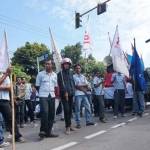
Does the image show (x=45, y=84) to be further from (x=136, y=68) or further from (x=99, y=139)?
(x=136, y=68)

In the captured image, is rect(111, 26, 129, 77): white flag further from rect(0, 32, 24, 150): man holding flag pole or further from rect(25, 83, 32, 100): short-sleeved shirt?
rect(0, 32, 24, 150): man holding flag pole

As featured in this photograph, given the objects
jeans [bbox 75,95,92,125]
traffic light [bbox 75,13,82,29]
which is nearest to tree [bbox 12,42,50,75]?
traffic light [bbox 75,13,82,29]

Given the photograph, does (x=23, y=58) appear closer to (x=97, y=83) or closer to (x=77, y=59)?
(x=77, y=59)

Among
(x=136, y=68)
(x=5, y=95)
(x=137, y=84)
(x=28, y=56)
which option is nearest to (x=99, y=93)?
(x=137, y=84)

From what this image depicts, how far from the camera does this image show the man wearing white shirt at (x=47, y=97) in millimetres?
10852

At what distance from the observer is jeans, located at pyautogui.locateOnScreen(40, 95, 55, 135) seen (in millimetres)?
10844

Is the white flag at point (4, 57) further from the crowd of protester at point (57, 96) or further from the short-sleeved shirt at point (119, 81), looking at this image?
the short-sleeved shirt at point (119, 81)

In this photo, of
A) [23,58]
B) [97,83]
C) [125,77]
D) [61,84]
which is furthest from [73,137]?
[23,58]

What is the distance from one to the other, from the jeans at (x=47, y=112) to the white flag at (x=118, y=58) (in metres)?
4.82

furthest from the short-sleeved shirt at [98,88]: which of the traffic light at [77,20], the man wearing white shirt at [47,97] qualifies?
the traffic light at [77,20]

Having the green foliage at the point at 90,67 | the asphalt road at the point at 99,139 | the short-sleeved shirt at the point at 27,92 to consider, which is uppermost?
the green foliage at the point at 90,67

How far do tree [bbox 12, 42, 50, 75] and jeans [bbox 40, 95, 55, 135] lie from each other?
174 ft

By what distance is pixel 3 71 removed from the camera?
10.0 m

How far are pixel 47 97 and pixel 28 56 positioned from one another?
53.8 meters
